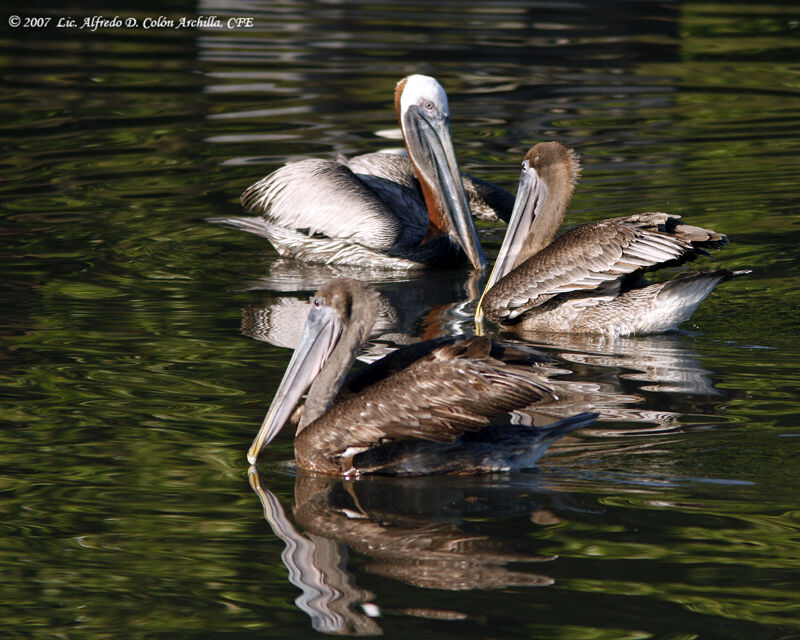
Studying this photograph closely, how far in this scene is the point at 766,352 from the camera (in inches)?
226

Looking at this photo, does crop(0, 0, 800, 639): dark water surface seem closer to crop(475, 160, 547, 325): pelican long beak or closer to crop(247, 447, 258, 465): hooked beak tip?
crop(247, 447, 258, 465): hooked beak tip

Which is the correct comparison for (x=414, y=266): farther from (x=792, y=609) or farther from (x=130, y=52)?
(x=130, y=52)

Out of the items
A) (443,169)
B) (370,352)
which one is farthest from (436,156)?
(370,352)

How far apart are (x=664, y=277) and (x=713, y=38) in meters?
9.11

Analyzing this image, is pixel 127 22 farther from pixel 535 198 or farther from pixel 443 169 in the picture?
pixel 535 198

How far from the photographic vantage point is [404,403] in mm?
4410

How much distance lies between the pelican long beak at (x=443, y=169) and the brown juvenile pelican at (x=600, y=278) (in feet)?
3.58

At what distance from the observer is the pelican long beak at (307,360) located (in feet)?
15.2

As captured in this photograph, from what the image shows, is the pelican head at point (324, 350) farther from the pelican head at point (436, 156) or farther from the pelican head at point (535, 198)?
the pelican head at point (436, 156)

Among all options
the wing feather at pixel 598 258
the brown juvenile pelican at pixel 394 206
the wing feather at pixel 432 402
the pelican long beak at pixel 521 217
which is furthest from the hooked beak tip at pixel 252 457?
the brown juvenile pelican at pixel 394 206

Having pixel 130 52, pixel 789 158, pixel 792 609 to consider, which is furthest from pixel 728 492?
pixel 130 52

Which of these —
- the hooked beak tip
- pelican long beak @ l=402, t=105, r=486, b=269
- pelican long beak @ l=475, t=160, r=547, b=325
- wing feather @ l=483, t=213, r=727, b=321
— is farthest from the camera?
pelican long beak @ l=402, t=105, r=486, b=269

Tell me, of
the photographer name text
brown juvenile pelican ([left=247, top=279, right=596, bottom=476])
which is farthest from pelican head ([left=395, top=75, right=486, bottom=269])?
the photographer name text

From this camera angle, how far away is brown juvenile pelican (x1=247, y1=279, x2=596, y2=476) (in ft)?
14.4
